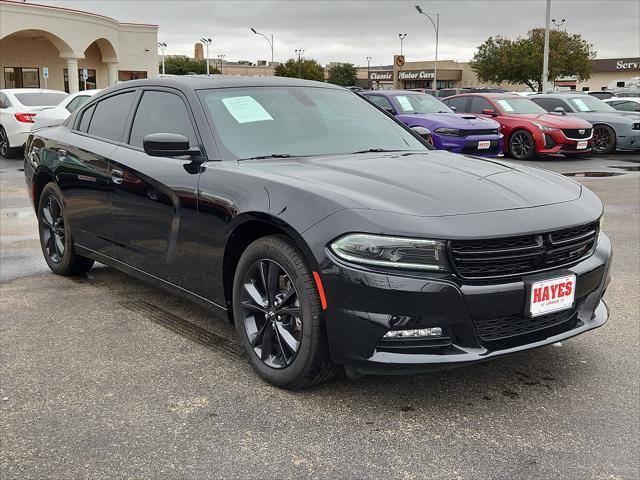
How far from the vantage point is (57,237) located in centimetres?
546

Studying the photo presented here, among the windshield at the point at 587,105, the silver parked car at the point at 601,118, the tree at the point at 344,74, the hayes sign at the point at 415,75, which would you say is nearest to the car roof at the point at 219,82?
the silver parked car at the point at 601,118

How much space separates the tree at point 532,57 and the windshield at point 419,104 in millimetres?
42565

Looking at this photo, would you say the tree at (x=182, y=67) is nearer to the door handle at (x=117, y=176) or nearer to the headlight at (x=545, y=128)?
the headlight at (x=545, y=128)

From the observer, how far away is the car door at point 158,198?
3789mm

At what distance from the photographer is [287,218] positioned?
10.1ft

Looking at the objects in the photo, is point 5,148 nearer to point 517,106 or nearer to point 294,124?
Result: point 517,106

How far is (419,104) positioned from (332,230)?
A: 1198 centimetres

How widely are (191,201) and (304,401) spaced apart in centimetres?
129

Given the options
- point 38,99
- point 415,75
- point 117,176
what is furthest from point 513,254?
point 415,75

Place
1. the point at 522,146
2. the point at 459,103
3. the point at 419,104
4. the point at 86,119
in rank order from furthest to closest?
the point at 459,103 < the point at 522,146 < the point at 419,104 < the point at 86,119

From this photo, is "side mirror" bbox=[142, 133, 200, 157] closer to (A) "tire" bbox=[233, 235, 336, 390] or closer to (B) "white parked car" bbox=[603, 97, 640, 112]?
(A) "tire" bbox=[233, 235, 336, 390]

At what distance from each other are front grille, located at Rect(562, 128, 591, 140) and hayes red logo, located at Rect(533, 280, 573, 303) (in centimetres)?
1283

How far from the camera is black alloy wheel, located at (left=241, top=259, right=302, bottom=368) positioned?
10.5 ft

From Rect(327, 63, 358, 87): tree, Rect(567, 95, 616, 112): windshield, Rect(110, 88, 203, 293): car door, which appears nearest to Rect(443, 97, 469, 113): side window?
Rect(567, 95, 616, 112): windshield
